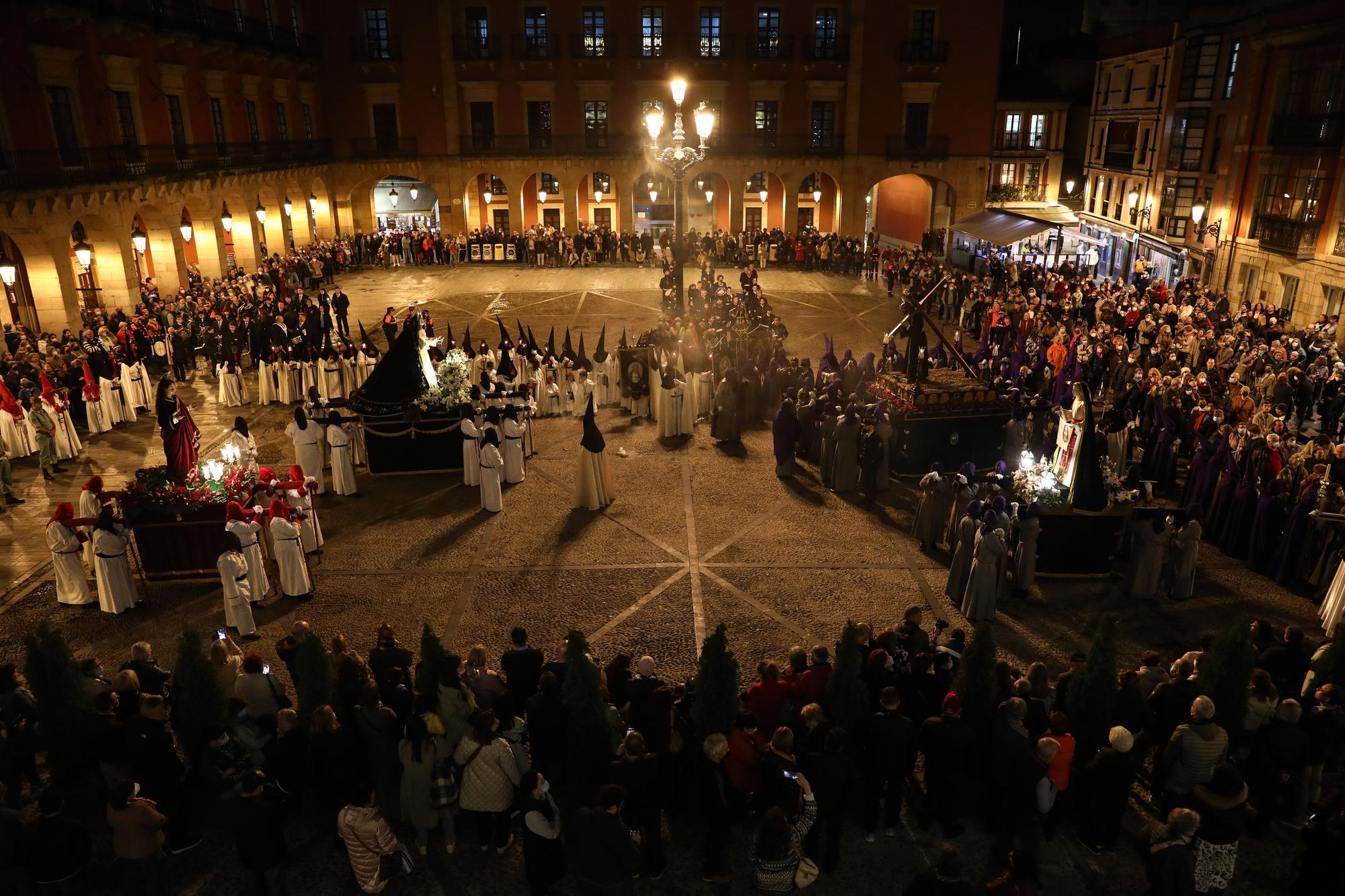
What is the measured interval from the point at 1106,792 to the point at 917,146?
3772 cm

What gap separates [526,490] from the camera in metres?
14.5

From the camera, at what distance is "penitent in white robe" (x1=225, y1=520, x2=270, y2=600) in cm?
1028

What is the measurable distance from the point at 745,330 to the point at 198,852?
1577 centimetres

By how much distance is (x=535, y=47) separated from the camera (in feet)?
133

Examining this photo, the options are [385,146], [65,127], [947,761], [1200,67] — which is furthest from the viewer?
[385,146]

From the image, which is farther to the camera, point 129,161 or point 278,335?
point 129,161

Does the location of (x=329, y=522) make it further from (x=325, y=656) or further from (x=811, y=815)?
(x=811, y=815)

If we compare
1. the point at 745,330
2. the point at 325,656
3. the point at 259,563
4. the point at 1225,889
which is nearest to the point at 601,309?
the point at 745,330

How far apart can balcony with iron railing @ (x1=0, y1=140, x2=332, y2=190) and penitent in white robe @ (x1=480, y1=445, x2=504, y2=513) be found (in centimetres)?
1547

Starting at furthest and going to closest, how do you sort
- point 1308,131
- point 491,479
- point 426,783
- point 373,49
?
point 373,49 < point 1308,131 < point 491,479 < point 426,783

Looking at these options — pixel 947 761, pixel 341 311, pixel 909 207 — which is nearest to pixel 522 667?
pixel 947 761

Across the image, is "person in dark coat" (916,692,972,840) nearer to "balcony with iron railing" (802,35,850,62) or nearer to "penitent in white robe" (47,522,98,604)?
"penitent in white robe" (47,522,98,604)

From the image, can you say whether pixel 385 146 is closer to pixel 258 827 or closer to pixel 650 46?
pixel 650 46

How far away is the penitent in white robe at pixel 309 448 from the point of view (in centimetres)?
1373
